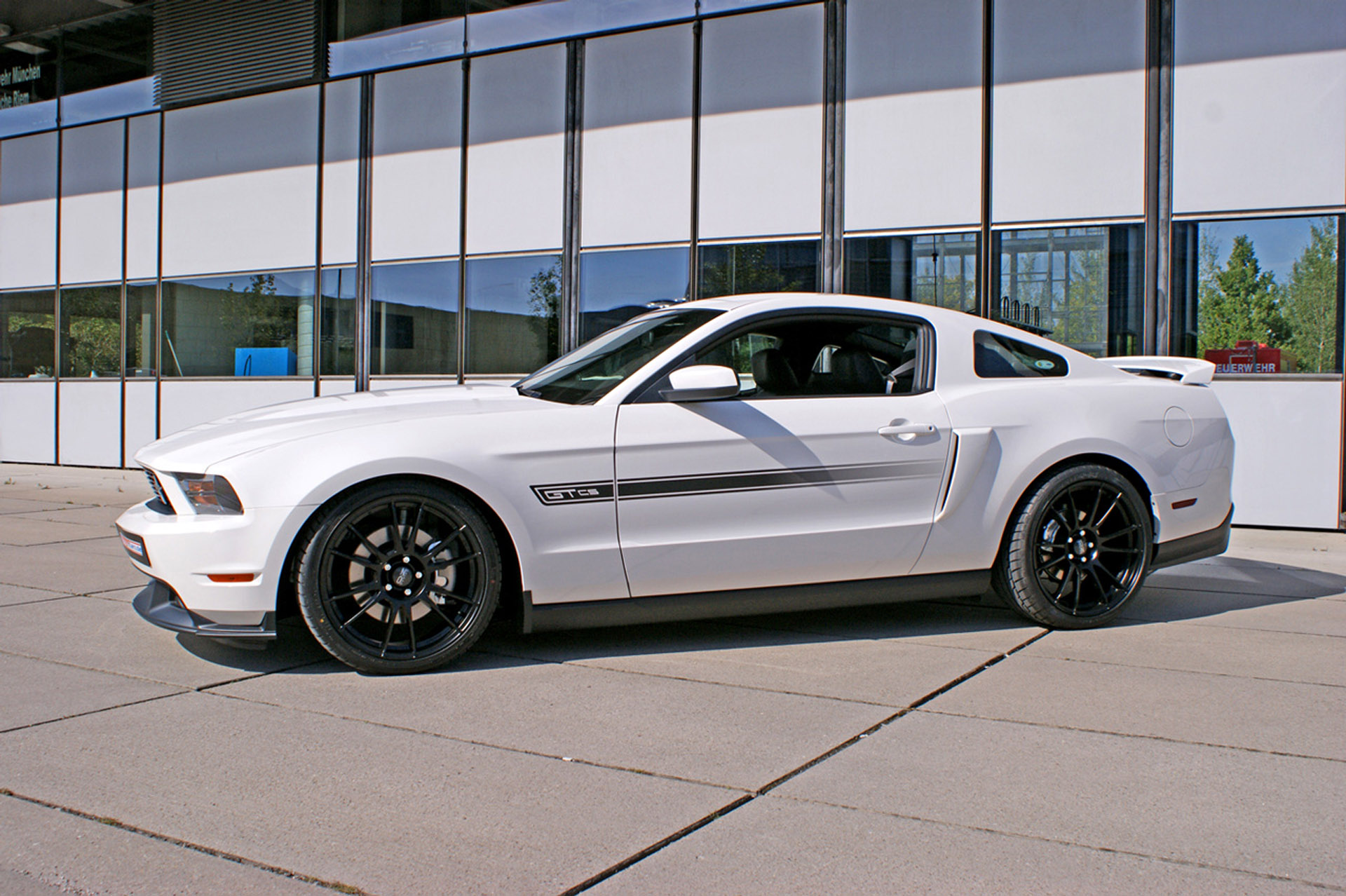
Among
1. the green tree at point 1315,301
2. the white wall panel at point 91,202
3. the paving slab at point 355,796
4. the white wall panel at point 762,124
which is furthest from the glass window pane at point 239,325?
the paving slab at point 355,796

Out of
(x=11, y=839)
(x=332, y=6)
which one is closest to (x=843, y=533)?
(x=11, y=839)

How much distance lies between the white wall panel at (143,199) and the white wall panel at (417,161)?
10.6 feet

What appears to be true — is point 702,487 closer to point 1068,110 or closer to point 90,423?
point 1068,110

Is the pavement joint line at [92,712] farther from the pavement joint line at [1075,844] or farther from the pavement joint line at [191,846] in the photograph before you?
the pavement joint line at [1075,844]

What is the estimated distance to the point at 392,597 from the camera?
4316 millimetres

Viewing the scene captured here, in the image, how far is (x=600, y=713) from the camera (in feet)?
12.7

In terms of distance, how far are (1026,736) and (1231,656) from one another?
1.69 m

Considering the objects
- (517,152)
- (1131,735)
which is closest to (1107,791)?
(1131,735)

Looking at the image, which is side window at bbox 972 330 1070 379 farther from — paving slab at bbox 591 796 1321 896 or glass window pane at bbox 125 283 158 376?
glass window pane at bbox 125 283 158 376

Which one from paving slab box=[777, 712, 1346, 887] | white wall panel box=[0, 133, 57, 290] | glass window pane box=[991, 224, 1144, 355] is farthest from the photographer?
white wall panel box=[0, 133, 57, 290]

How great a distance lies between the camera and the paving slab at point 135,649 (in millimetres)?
4406

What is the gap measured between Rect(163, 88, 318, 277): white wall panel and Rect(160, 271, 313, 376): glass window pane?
0.20m

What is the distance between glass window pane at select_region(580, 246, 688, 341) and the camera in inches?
446

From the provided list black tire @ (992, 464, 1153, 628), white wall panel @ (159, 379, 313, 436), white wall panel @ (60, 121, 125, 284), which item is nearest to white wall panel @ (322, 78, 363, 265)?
white wall panel @ (159, 379, 313, 436)
